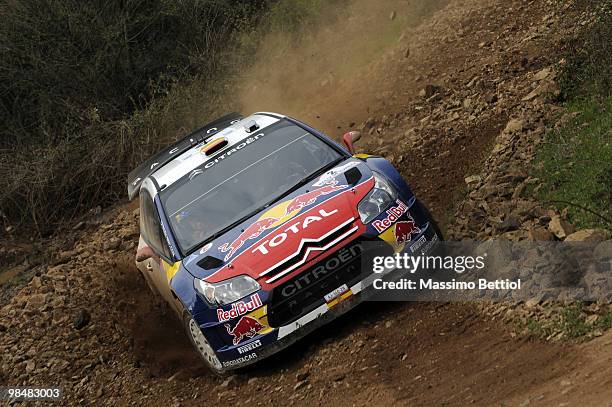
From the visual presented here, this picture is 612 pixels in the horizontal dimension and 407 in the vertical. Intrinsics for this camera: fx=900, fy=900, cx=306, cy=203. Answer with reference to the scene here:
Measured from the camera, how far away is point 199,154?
912 centimetres

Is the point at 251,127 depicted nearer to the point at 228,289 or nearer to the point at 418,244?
the point at 228,289

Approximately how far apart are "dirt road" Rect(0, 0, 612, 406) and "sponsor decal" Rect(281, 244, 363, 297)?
664 millimetres

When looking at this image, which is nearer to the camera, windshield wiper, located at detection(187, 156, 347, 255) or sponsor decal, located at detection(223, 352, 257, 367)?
sponsor decal, located at detection(223, 352, 257, 367)

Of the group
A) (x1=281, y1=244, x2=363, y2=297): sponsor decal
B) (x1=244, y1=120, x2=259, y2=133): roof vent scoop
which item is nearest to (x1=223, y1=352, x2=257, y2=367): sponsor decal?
(x1=281, y1=244, x2=363, y2=297): sponsor decal

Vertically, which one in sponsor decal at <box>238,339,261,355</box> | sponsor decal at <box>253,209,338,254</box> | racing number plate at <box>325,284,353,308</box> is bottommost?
sponsor decal at <box>238,339,261,355</box>

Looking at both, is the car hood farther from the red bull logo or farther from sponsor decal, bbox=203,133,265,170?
sponsor decal, bbox=203,133,265,170

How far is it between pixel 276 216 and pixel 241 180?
90 cm

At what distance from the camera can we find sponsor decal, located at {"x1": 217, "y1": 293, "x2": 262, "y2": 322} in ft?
23.6

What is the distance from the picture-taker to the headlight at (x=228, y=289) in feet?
23.8

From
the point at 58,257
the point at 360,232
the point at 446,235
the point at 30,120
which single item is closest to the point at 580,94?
the point at 446,235

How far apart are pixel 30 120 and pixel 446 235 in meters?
11.5

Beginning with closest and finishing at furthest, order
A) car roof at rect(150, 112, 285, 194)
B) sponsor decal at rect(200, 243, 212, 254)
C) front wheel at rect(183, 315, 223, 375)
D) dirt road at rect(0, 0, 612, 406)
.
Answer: dirt road at rect(0, 0, 612, 406)
front wheel at rect(183, 315, 223, 375)
sponsor decal at rect(200, 243, 212, 254)
car roof at rect(150, 112, 285, 194)

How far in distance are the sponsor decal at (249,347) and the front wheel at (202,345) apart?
0.94 feet

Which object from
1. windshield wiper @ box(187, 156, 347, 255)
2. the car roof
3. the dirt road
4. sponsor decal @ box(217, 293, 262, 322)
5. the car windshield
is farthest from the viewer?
the car roof
